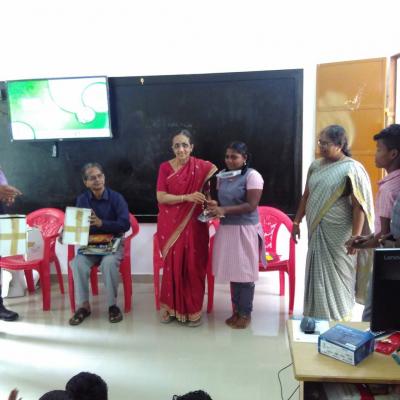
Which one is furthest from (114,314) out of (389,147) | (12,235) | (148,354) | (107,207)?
(389,147)

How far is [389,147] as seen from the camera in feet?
5.98

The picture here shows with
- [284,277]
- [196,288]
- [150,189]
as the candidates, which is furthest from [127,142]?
[284,277]

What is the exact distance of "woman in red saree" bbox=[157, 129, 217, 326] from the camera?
2.63 metres

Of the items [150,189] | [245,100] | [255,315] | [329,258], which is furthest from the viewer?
[150,189]

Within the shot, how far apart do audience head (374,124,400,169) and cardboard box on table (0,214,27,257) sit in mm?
2381

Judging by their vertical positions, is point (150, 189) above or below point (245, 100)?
below

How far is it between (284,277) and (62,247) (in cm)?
217

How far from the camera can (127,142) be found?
3.33 m

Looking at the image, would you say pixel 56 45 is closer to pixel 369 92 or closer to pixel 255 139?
pixel 255 139

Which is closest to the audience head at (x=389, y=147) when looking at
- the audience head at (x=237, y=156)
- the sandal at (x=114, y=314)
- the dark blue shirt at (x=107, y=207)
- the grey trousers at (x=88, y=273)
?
the audience head at (x=237, y=156)

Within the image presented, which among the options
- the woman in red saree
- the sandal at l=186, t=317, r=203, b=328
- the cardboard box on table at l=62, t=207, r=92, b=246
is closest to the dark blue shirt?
the cardboard box on table at l=62, t=207, r=92, b=246

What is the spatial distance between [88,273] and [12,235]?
616 mm

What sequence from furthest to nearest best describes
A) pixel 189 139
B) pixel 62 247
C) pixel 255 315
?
pixel 62 247
pixel 255 315
pixel 189 139

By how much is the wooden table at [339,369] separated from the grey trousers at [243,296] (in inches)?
54.9
